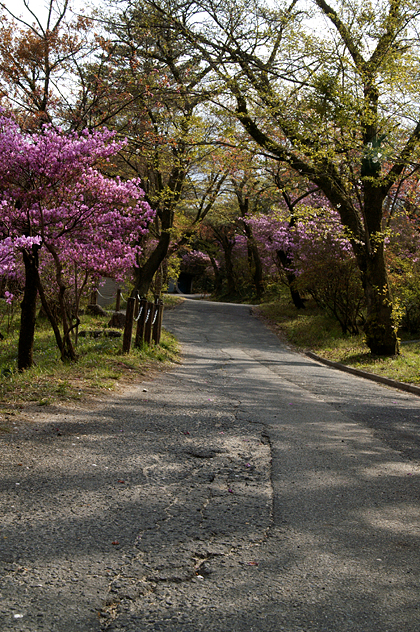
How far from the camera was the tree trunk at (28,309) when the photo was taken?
9.30 meters

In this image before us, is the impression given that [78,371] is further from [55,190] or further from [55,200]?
[55,190]

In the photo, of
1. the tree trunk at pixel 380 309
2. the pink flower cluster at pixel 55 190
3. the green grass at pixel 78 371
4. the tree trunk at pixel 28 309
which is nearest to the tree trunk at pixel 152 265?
the green grass at pixel 78 371

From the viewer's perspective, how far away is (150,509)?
366cm

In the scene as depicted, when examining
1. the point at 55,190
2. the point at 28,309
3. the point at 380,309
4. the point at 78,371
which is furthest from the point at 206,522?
the point at 380,309

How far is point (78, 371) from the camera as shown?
352 inches

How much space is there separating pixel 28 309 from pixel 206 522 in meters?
7.08

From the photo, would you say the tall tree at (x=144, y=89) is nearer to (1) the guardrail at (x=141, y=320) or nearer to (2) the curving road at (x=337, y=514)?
(1) the guardrail at (x=141, y=320)

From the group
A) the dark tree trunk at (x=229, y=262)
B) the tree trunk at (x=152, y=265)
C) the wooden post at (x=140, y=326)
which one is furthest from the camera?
the dark tree trunk at (x=229, y=262)

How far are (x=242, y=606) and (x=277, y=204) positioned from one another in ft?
109

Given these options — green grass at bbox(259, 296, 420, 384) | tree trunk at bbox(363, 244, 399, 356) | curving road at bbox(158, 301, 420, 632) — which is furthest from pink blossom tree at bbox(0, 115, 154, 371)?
tree trunk at bbox(363, 244, 399, 356)

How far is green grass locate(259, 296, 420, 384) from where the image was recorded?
43.8 ft

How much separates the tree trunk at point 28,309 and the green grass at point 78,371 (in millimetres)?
234

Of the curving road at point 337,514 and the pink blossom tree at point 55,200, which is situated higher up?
the pink blossom tree at point 55,200

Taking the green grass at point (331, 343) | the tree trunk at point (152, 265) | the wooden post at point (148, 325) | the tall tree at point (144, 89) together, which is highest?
the tall tree at point (144, 89)
